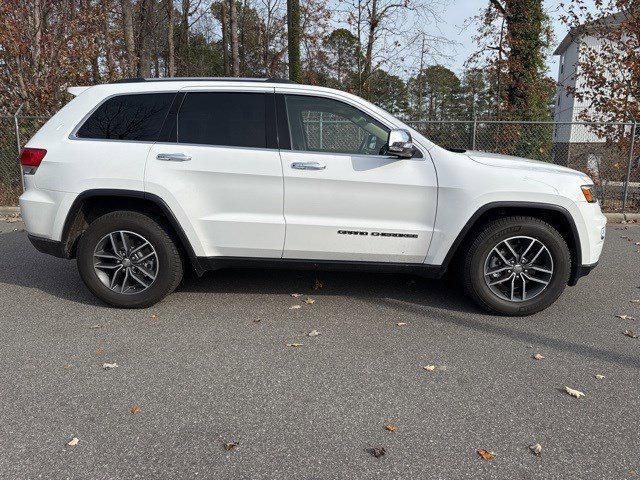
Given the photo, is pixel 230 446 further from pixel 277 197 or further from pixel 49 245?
pixel 49 245

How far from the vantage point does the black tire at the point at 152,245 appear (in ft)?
14.2

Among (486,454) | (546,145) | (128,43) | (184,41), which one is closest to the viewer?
(486,454)

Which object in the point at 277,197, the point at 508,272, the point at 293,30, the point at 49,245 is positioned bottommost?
the point at 508,272

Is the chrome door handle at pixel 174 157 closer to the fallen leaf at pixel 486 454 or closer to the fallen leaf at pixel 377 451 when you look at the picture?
the fallen leaf at pixel 377 451

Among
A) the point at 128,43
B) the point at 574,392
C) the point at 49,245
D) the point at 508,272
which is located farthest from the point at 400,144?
the point at 128,43

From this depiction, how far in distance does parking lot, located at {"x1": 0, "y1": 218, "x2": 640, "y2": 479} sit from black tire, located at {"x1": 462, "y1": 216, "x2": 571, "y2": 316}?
0.14 m

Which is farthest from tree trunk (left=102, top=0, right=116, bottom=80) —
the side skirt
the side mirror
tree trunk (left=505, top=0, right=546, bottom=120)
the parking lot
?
the side mirror

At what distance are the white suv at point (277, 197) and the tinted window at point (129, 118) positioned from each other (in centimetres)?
1

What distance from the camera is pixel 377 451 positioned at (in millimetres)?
2531

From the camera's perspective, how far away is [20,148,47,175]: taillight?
4328 millimetres

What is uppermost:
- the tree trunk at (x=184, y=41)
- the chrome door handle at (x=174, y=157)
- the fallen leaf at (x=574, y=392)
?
the tree trunk at (x=184, y=41)

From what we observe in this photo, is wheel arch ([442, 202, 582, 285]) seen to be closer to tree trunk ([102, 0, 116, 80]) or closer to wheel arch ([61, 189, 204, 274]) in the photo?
wheel arch ([61, 189, 204, 274])

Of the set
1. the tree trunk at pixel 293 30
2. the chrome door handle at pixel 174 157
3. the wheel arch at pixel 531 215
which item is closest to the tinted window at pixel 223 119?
the chrome door handle at pixel 174 157

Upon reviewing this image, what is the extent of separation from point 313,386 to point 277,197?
1677 millimetres
